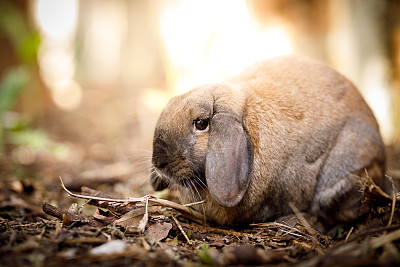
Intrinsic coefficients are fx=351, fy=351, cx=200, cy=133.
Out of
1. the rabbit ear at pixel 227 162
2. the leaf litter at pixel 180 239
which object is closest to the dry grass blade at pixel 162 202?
the leaf litter at pixel 180 239

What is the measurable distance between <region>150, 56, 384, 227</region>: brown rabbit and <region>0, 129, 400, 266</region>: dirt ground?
27 cm

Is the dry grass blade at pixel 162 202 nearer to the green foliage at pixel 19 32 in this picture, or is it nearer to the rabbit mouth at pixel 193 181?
the rabbit mouth at pixel 193 181

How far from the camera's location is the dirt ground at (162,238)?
7.24 ft

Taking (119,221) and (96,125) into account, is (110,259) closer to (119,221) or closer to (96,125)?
(119,221)

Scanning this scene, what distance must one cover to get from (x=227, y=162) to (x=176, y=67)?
5.22m

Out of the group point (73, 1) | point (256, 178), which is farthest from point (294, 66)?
point (73, 1)

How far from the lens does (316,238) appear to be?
3.18 metres

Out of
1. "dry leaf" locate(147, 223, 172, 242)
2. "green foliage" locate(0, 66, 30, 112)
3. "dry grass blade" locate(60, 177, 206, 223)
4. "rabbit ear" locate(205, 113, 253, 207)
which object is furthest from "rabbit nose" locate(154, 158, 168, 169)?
"green foliage" locate(0, 66, 30, 112)

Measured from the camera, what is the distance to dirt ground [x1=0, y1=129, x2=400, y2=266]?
2.21m

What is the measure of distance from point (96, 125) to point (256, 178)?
7127mm

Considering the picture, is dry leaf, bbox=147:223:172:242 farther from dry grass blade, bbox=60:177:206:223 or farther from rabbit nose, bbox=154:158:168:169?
rabbit nose, bbox=154:158:168:169

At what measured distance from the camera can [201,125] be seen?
3.42 m

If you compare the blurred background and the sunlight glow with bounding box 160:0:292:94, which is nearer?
the blurred background

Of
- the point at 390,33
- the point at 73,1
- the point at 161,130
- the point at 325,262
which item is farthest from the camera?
the point at 73,1
